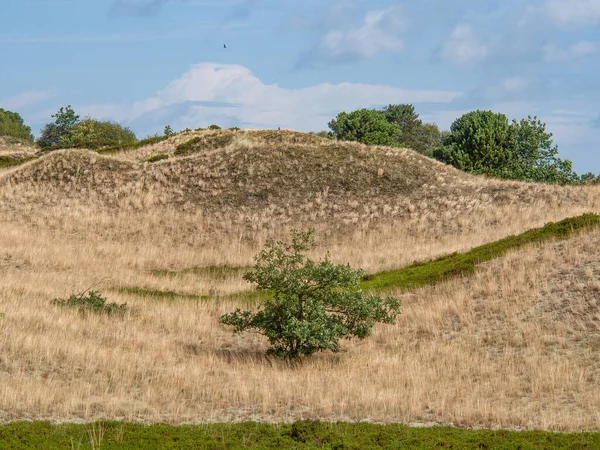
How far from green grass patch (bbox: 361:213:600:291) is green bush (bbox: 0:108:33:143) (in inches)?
3567

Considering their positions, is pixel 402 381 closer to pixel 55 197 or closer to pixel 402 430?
pixel 402 430

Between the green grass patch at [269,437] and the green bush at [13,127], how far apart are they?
10479cm

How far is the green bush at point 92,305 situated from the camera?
23.5 meters

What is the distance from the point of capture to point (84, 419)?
1345 centimetres

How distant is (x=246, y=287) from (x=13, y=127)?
110566mm

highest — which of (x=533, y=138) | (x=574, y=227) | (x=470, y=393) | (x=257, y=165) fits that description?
(x=533, y=138)

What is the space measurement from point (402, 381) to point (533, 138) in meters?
55.9

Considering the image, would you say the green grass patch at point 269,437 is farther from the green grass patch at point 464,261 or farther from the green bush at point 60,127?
the green bush at point 60,127

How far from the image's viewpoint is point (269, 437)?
11820mm

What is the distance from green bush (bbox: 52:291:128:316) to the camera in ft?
77.2

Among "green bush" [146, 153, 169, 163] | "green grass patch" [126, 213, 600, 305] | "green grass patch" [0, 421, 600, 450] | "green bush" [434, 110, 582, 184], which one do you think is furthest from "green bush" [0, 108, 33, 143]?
"green grass patch" [0, 421, 600, 450]

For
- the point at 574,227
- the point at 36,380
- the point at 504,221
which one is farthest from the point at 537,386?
the point at 504,221

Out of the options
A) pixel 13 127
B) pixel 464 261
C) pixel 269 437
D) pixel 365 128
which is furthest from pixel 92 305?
pixel 13 127

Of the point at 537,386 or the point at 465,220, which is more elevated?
the point at 465,220
